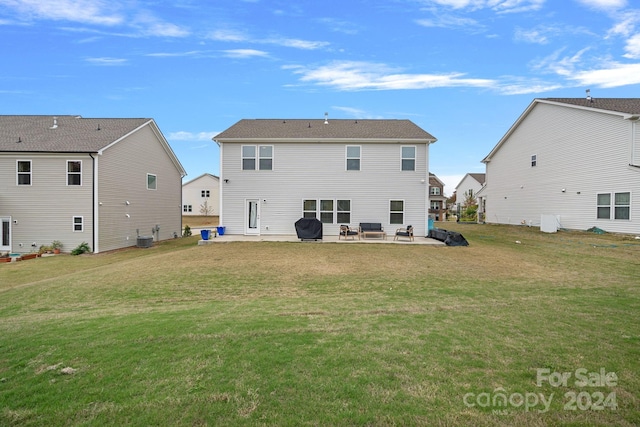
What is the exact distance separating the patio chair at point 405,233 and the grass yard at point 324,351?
8.53m

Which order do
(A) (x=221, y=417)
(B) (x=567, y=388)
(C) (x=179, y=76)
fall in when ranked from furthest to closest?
(C) (x=179, y=76), (B) (x=567, y=388), (A) (x=221, y=417)

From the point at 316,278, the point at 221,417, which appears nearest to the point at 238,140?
the point at 316,278

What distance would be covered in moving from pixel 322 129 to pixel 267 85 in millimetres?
4384

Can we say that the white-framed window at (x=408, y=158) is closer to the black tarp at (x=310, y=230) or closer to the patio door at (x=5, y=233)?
the black tarp at (x=310, y=230)

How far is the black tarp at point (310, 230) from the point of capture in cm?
1759

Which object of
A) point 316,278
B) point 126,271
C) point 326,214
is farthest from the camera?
point 326,214

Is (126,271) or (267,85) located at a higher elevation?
(267,85)

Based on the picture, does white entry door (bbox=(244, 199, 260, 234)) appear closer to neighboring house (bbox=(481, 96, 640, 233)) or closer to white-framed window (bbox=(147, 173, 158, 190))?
white-framed window (bbox=(147, 173, 158, 190))

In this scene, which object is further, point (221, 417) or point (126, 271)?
point (126, 271)

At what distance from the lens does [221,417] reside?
262 cm

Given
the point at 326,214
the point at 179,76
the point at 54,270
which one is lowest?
the point at 54,270

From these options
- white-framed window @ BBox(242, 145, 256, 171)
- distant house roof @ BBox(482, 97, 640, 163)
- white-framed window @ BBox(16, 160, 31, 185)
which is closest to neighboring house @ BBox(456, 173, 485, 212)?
distant house roof @ BBox(482, 97, 640, 163)

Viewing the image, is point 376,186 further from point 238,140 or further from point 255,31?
point 255,31

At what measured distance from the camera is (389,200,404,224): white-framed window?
19.5m
